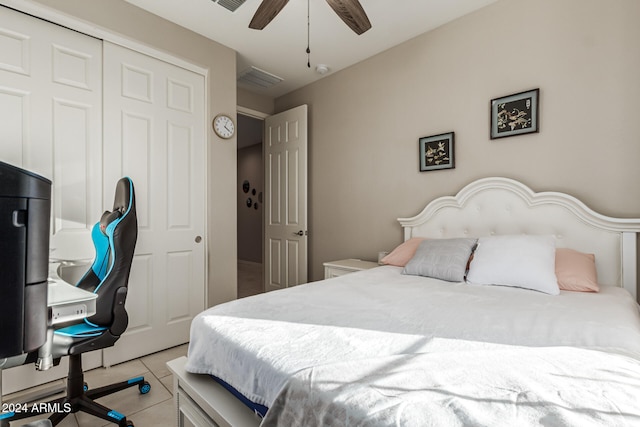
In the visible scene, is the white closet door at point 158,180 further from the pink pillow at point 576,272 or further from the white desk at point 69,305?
the pink pillow at point 576,272

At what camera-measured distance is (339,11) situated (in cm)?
198

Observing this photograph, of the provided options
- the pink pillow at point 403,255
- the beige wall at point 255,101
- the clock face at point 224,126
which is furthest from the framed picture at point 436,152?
the beige wall at point 255,101

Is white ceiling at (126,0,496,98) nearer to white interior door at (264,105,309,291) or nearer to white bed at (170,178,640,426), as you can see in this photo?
white interior door at (264,105,309,291)

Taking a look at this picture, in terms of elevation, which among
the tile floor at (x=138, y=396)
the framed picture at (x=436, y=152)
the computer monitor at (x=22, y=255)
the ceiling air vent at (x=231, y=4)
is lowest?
the tile floor at (x=138, y=396)

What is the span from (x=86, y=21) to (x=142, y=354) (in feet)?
8.31

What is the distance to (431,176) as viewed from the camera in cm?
288

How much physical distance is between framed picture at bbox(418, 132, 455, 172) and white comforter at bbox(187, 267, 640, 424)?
134 centimetres

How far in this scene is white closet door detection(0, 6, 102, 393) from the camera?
6.59 feet

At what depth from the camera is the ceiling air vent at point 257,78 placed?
3.58 metres

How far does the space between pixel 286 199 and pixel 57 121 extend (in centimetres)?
236

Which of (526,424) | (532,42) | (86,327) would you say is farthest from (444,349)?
(532,42)

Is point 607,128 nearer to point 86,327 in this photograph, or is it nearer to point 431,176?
point 431,176

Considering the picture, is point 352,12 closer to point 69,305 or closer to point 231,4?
point 231,4

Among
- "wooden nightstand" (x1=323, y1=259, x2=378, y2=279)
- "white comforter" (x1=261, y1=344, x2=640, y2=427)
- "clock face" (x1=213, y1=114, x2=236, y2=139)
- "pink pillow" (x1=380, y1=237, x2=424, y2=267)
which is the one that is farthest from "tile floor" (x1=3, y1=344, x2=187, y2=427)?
"clock face" (x1=213, y1=114, x2=236, y2=139)
